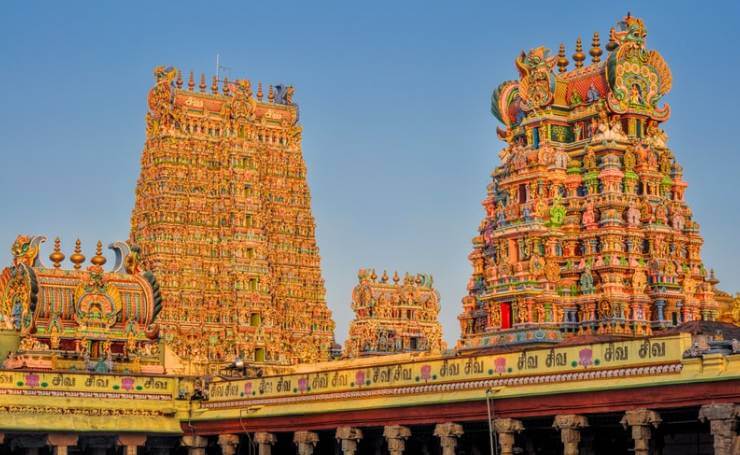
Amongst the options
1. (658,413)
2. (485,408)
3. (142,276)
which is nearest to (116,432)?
(142,276)

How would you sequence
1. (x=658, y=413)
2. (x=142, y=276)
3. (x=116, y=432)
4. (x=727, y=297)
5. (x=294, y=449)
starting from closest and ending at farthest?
1. (x=658, y=413)
2. (x=116, y=432)
3. (x=294, y=449)
4. (x=142, y=276)
5. (x=727, y=297)

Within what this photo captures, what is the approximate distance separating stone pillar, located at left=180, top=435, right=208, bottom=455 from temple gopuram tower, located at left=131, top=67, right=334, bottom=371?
41.9 metres

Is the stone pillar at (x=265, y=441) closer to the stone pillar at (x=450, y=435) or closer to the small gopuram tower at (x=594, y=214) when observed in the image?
the stone pillar at (x=450, y=435)

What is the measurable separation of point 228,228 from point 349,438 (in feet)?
185

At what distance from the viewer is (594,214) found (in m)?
69.2

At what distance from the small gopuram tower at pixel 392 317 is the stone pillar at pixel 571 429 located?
228ft

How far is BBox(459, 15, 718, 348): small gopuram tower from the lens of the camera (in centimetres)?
6762

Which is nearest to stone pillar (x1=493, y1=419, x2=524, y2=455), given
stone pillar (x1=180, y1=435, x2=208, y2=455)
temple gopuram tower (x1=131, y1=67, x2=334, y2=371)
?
stone pillar (x1=180, y1=435, x2=208, y2=455)

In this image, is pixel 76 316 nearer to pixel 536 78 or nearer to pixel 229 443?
pixel 229 443

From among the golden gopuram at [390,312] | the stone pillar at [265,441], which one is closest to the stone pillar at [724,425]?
the golden gopuram at [390,312]

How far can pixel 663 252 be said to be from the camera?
226ft

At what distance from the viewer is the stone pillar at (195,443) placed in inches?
2174

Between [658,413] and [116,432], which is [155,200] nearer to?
[116,432]

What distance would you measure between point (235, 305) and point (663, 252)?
131ft
